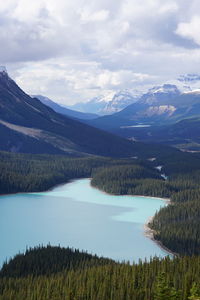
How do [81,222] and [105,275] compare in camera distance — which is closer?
[105,275]

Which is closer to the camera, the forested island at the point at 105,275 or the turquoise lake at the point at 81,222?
the forested island at the point at 105,275

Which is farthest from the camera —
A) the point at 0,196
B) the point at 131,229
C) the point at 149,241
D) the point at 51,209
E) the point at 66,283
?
the point at 0,196

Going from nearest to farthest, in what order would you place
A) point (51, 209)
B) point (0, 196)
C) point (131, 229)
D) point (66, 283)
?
point (66, 283) < point (131, 229) < point (51, 209) < point (0, 196)

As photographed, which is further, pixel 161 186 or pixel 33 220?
pixel 161 186

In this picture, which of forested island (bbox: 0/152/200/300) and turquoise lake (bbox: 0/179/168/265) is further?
turquoise lake (bbox: 0/179/168/265)

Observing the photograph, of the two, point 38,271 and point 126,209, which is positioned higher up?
point 126,209

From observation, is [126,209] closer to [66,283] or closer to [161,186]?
[161,186]

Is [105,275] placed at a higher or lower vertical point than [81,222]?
lower

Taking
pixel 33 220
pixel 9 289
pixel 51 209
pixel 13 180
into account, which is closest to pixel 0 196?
pixel 13 180
